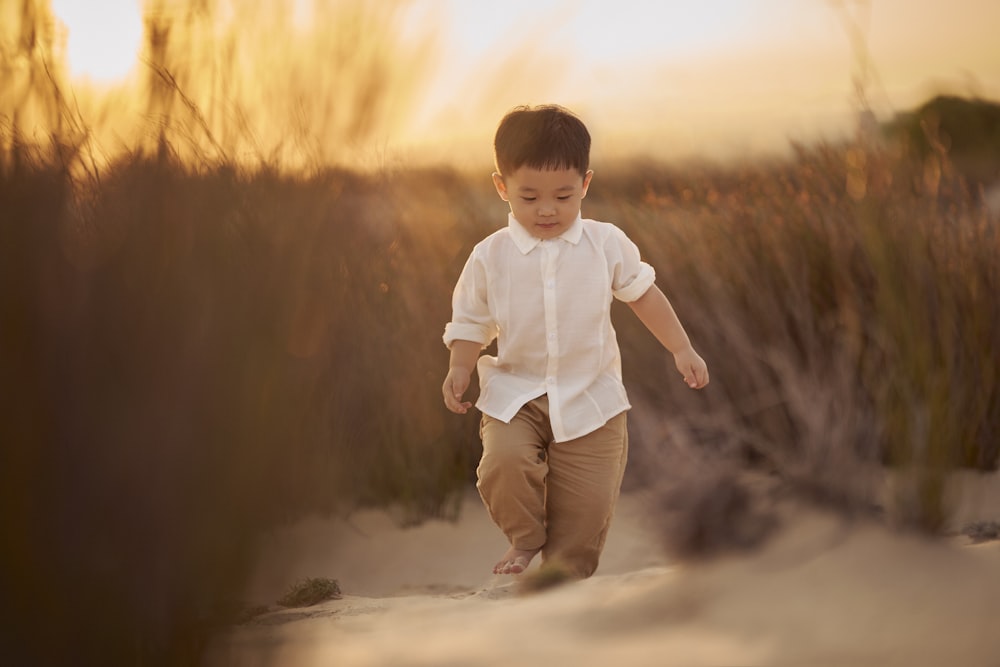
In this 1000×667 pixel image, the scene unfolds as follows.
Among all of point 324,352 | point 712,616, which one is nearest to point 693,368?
point 712,616

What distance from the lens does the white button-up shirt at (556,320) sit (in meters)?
2.59

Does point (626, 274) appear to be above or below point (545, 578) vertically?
above

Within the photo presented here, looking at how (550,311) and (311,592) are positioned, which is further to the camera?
(311,592)

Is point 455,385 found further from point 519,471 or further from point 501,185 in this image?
point 501,185

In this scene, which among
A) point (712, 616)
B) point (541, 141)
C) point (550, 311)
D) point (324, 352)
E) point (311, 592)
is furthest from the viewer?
point (324, 352)

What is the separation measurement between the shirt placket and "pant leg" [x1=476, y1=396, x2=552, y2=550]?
2.9 inches

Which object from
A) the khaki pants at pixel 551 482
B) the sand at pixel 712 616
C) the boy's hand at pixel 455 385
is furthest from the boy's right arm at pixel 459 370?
the sand at pixel 712 616

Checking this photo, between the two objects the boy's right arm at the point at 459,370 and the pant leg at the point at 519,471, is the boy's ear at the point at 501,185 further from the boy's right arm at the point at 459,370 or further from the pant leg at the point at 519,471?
the pant leg at the point at 519,471

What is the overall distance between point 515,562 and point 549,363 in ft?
1.63

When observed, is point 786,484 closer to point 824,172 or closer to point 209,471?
point 209,471

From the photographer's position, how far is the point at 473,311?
2686 millimetres

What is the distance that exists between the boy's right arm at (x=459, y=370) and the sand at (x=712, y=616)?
502 mm

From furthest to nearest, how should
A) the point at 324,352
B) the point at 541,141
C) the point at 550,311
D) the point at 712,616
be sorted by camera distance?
the point at 324,352
the point at 550,311
the point at 541,141
the point at 712,616

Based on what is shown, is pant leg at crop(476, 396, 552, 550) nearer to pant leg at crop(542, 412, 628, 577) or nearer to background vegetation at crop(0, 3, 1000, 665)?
pant leg at crop(542, 412, 628, 577)
